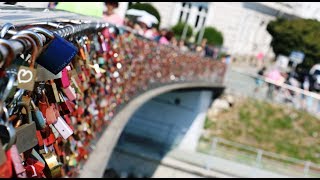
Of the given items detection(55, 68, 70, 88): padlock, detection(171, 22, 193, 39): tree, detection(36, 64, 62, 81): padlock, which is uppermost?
detection(36, 64, 62, 81): padlock

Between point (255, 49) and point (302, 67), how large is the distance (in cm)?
1389

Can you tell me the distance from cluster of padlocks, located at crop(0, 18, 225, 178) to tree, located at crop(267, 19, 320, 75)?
15912 mm

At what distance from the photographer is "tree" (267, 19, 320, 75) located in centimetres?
2445

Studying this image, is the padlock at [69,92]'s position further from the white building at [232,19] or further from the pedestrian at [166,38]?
the white building at [232,19]

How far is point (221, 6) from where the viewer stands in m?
44.5

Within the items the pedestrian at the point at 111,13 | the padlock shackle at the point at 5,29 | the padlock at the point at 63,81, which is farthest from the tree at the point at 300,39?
the padlock shackle at the point at 5,29

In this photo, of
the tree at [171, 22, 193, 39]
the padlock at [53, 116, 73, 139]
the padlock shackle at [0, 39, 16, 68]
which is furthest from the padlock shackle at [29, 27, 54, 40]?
the tree at [171, 22, 193, 39]

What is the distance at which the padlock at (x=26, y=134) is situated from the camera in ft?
7.80

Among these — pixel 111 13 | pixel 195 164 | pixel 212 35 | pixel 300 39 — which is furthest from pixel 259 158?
pixel 212 35

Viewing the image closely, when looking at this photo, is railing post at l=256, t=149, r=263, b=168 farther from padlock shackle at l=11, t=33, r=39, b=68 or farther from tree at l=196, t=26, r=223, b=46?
padlock shackle at l=11, t=33, r=39, b=68

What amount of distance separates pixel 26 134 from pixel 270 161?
21.9 meters

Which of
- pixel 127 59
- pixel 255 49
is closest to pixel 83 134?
pixel 127 59

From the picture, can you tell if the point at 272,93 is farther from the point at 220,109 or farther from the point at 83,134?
the point at 83,134

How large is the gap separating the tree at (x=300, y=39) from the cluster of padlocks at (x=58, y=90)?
15912 mm
